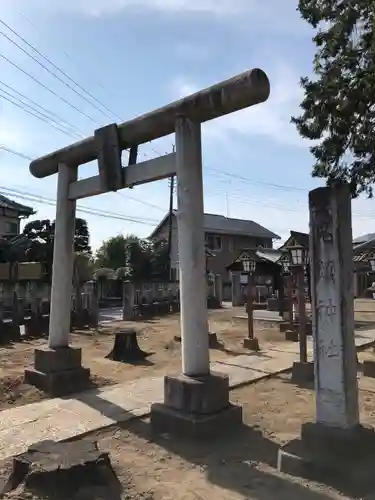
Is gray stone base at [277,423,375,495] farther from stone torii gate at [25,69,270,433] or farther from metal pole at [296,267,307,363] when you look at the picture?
metal pole at [296,267,307,363]

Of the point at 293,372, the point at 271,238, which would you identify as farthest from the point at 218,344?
the point at 271,238

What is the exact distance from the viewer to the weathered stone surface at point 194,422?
16.4ft

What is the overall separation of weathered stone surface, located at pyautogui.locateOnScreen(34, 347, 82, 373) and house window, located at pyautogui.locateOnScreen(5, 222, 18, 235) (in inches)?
733

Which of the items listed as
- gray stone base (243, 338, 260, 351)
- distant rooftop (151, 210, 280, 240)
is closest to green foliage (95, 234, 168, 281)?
distant rooftop (151, 210, 280, 240)

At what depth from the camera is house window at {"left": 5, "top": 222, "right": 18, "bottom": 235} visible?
24.4 meters

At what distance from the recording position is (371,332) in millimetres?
15531

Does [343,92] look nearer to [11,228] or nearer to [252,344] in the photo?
[252,344]

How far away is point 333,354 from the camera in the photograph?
425cm

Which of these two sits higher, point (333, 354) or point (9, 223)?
point (9, 223)

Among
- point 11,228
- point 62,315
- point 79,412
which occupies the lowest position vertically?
point 79,412

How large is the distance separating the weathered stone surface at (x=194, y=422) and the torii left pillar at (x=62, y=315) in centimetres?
233

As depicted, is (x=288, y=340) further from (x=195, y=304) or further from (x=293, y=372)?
(x=195, y=304)

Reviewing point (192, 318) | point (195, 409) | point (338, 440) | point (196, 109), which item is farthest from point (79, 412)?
point (196, 109)

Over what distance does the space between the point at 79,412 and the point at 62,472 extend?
8.03 feet
